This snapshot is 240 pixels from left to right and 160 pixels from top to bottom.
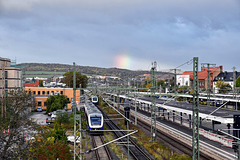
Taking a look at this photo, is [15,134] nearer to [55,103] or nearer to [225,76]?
[55,103]

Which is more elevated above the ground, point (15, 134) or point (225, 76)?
point (225, 76)

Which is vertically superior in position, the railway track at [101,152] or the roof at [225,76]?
the roof at [225,76]

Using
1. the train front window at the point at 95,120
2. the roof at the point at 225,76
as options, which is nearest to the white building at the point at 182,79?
the roof at the point at 225,76

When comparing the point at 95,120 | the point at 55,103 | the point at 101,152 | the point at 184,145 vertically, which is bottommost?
the point at 101,152

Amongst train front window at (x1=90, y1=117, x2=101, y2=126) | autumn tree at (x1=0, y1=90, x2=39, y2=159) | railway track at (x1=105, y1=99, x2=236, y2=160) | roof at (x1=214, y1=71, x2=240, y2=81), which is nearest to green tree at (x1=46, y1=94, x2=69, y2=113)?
train front window at (x1=90, y1=117, x2=101, y2=126)

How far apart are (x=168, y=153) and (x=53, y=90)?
4528cm

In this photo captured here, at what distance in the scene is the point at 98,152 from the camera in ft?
77.1

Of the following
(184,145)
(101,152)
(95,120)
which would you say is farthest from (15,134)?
(184,145)

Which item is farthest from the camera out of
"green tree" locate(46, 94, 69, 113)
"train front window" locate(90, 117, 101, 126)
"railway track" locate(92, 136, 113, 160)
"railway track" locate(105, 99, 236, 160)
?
"green tree" locate(46, 94, 69, 113)

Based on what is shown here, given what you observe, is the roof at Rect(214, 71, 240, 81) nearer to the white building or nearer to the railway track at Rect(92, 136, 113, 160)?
the white building

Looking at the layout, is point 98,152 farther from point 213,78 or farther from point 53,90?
point 213,78

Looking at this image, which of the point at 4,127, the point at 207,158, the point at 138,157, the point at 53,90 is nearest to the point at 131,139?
the point at 138,157

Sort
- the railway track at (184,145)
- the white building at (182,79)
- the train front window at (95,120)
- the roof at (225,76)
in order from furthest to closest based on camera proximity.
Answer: the white building at (182,79) < the roof at (225,76) < the train front window at (95,120) < the railway track at (184,145)

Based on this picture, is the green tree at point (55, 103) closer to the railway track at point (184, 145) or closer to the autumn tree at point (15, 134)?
the railway track at point (184, 145)
